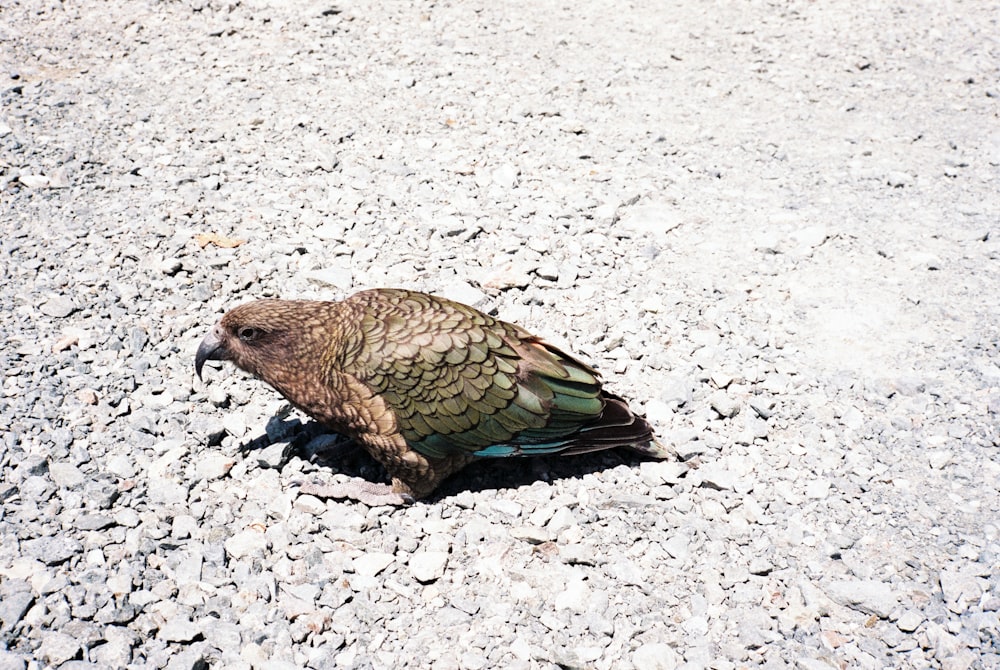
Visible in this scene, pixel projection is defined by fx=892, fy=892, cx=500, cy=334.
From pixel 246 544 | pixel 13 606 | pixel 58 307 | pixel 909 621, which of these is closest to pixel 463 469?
pixel 246 544

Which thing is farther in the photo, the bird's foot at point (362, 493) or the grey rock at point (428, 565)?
the bird's foot at point (362, 493)

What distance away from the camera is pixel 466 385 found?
5590mm

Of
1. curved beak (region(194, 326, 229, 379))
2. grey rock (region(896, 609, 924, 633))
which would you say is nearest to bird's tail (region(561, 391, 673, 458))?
grey rock (region(896, 609, 924, 633))

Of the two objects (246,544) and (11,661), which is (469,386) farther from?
(11,661)

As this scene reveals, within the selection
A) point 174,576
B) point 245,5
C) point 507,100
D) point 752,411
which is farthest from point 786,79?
point 174,576

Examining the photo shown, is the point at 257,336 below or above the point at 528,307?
above

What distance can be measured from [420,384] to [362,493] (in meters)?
0.87

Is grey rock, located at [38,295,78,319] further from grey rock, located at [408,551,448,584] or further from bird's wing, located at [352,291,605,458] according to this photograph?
grey rock, located at [408,551,448,584]

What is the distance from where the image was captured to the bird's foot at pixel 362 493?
5.79 meters

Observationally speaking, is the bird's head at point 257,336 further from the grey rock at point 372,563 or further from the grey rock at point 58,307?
the grey rock at point 58,307

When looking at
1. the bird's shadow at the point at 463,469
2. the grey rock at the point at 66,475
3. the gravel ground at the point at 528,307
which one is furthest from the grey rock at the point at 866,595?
the grey rock at the point at 66,475

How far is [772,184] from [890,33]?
4.45m

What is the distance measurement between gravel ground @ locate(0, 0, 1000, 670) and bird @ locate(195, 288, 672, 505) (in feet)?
1.23

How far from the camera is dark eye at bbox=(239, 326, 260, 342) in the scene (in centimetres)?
577
